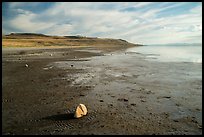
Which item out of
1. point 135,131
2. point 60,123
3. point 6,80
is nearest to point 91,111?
point 60,123

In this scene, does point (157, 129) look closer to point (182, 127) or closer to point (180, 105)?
point (182, 127)

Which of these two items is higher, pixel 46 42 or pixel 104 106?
pixel 46 42

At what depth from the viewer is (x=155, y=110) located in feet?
31.3

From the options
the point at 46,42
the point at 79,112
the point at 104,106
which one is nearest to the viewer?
the point at 79,112

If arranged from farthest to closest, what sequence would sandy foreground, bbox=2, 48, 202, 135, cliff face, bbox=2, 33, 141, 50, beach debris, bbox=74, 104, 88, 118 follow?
cliff face, bbox=2, 33, 141, 50 → beach debris, bbox=74, 104, 88, 118 → sandy foreground, bbox=2, 48, 202, 135

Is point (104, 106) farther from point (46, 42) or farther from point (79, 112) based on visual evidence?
point (46, 42)

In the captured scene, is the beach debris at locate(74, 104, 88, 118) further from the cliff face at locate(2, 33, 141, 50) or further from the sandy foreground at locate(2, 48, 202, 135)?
the cliff face at locate(2, 33, 141, 50)

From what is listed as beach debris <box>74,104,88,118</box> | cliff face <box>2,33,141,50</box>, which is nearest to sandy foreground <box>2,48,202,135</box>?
beach debris <box>74,104,88,118</box>

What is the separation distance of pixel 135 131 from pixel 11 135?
13.4 ft

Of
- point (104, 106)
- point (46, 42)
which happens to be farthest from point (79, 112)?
point (46, 42)

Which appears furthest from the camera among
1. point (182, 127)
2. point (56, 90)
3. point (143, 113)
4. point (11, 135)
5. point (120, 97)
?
point (56, 90)

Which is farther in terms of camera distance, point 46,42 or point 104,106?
point 46,42

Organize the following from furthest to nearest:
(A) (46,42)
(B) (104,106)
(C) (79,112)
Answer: (A) (46,42)
(B) (104,106)
(C) (79,112)

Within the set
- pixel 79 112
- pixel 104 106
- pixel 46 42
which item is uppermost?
pixel 46 42
